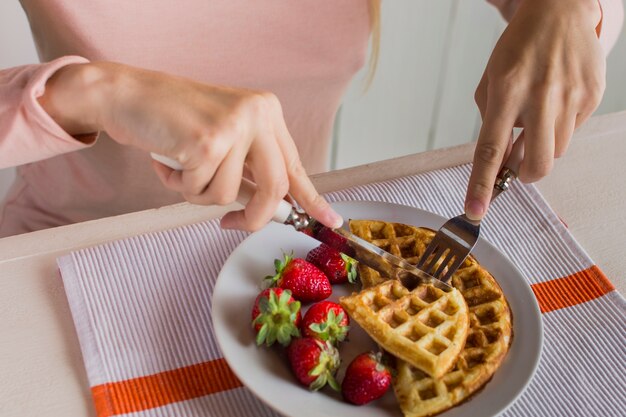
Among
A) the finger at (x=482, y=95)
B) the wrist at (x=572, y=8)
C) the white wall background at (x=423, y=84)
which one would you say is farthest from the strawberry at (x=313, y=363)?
the white wall background at (x=423, y=84)

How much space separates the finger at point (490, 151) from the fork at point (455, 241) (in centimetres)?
5

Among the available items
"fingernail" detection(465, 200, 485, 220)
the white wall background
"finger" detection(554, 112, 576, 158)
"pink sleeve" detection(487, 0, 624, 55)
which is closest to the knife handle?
"fingernail" detection(465, 200, 485, 220)

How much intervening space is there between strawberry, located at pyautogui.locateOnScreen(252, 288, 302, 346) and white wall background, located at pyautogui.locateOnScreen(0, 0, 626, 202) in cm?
117

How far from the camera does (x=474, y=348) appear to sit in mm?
784

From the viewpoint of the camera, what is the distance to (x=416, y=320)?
80 centimetres

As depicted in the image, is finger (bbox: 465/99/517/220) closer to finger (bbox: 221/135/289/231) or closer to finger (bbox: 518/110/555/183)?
finger (bbox: 518/110/555/183)

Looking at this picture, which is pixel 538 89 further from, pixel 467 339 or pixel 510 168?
pixel 467 339

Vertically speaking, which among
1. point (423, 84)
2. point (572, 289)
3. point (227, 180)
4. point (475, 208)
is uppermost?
point (227, 180)

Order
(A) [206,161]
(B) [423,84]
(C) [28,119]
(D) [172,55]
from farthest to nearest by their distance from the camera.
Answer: (B) [423,84] < (D) [172,55] < (C) [28,119] < (A) [206,161]

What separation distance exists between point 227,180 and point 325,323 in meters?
0.18

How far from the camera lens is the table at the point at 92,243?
2.55ft

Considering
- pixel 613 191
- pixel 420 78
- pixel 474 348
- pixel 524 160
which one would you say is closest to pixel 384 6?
pixel 420 78

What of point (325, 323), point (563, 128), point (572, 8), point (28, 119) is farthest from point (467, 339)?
point (28, 119)

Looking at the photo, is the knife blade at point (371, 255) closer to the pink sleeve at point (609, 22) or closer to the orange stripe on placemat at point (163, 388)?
the orange stripe on placemat at point (163, 388)
